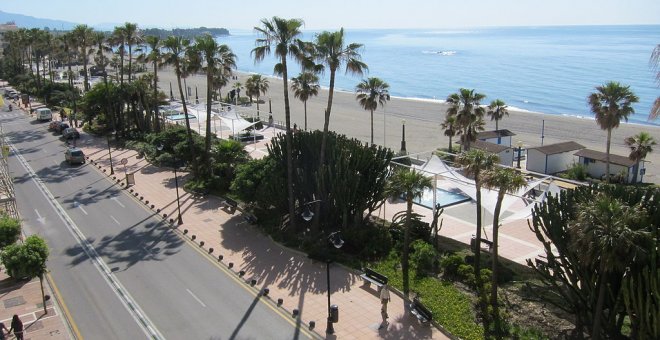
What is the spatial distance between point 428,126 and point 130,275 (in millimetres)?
52765

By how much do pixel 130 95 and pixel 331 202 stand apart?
35982 mm

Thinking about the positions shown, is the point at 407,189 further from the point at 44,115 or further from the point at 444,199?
the point at 44,115

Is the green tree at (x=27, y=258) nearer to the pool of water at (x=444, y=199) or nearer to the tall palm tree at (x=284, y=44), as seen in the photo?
the tall palm tree at (x=284, y=44)

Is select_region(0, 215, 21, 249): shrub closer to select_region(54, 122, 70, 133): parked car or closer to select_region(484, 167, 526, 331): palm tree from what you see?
select_region(484, 167, 526, 331): palm tree

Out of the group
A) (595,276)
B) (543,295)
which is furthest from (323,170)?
(595,276)

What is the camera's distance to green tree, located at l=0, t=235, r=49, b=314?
22.4 metres

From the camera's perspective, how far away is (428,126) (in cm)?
7281

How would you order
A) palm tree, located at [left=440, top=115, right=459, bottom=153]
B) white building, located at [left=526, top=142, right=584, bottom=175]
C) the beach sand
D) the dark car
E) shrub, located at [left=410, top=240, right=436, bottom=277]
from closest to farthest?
1. shrub, located at [left=410, top=240, right=436, bottom=277]
2. white building, located at [left=526, top=142, right=584, bottom=175]
3. palm tree, located at [left=440, top=115, right=459, bottom=153]
4. the dark car
5. the beach sand

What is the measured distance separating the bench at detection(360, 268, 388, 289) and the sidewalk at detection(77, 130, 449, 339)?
1.32ft

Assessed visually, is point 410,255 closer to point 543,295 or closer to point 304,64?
point 543,295

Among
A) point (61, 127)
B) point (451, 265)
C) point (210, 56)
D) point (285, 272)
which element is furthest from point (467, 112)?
point (61, 127)

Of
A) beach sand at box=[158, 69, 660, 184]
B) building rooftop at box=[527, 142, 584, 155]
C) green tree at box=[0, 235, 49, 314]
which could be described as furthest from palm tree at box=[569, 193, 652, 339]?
beach sand at box=[158, 69, 660, 184]

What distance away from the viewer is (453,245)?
29.0m

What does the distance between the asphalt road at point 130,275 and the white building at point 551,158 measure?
102 feet
